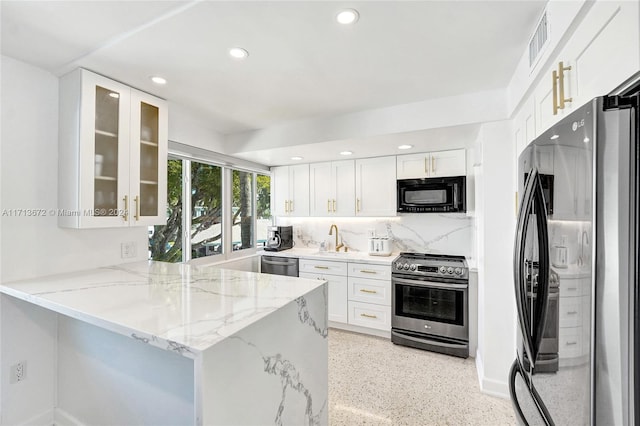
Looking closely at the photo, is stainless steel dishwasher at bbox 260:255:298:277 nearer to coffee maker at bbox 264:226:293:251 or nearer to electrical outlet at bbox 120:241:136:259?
coffee maker at bbox 264:226:293:251

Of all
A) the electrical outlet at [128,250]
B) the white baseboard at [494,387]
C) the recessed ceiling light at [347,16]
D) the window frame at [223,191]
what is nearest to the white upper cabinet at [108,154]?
the electrical outlet at [128,250]

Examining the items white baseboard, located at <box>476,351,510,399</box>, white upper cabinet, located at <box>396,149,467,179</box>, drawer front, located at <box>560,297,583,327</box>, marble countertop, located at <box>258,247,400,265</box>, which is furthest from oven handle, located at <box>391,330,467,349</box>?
drawer front, located at <box>560,297,583,327</box>

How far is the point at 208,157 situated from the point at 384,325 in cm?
281

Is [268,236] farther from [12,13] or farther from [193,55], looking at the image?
[12,13]

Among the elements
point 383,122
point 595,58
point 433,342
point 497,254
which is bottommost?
point 433,342

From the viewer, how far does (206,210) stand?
135 inches

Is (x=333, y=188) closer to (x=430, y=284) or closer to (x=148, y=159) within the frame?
(x=430, y=284)

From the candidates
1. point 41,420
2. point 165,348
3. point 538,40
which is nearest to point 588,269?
point 165,348

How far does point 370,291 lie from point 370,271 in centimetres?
23

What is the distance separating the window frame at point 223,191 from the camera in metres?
3.13

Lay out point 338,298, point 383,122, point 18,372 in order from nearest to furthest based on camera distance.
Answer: point 18,372 < point 383,122 < point 338,298

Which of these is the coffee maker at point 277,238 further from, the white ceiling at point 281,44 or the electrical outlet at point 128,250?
the white ceiling at point 281,44

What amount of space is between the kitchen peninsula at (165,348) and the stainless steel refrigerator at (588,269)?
3.27 ft

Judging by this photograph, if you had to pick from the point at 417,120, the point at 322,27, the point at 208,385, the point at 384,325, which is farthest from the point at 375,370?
the point at 322,27
